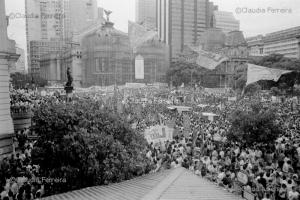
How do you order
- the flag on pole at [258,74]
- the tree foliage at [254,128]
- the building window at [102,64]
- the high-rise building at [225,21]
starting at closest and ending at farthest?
the tree foliage at [254,128], the flag on pole at [258,74], the building window at [102,64], the high-rise building at [225,21]

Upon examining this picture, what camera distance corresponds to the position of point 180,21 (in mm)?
136500

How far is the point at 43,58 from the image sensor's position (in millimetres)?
125000

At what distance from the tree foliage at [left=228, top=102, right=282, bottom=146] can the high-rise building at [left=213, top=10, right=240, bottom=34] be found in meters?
132

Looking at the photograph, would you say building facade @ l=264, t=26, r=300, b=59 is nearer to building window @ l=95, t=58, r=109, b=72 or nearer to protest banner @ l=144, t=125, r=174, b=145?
building window @ l=95, t=58, r=109, b=72

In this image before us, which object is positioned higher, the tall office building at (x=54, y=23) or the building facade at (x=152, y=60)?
the tall office building at (x=54, y=23)

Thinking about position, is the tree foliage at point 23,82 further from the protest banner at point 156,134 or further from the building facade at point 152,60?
the protest banner at point 156,134

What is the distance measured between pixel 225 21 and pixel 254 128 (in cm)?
13956

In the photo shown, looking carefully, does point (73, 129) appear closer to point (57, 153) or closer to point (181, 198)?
point (57, 153)

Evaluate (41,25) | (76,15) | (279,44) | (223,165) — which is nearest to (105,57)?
(76,15)

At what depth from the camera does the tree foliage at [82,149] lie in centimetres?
1292

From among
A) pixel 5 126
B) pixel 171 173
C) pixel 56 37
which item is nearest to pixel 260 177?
pixel 171 173

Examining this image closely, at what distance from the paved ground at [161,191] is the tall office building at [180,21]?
406 feet

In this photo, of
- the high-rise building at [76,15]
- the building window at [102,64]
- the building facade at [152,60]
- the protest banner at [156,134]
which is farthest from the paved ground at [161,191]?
the high-rise building at [76,15]

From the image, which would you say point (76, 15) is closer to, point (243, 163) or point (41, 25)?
point (41, 25)
